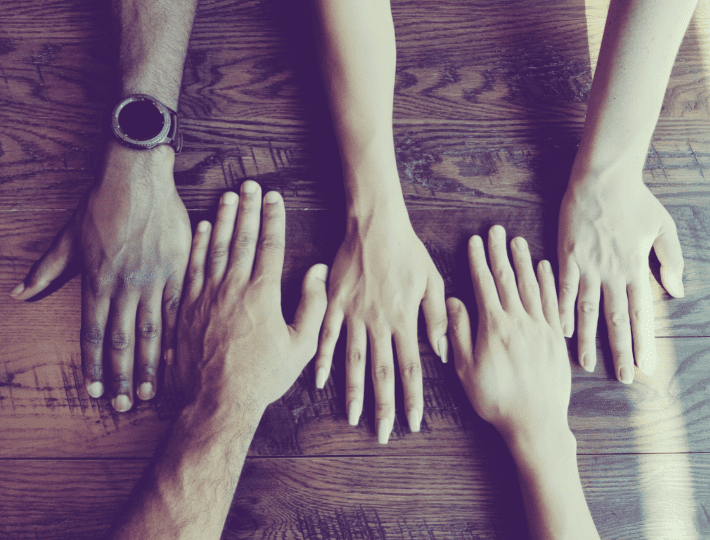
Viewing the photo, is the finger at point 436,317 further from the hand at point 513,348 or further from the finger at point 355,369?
the finger at point 355,369

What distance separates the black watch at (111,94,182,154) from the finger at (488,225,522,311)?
2.37 ft

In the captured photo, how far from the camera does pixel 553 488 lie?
860 mm

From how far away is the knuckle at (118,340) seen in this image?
0.90 metres

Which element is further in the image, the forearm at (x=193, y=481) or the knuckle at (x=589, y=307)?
the knuckle at (x=589, y=307)

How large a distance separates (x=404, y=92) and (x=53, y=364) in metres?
0.97

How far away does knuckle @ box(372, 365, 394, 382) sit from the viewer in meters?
0.91

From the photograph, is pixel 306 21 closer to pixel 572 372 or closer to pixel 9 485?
pixel 572 372

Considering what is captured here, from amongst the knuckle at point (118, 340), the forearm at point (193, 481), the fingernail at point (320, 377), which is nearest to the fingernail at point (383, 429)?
the fingernail at point (320, 377)

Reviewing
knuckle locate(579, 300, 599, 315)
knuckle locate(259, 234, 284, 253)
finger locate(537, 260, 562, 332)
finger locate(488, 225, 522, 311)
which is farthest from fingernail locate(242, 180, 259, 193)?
knuckle locate(579, 300, 599, 315)

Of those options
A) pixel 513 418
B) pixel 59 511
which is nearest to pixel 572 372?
pixel 513 418

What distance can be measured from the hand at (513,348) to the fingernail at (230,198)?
20.6 inches

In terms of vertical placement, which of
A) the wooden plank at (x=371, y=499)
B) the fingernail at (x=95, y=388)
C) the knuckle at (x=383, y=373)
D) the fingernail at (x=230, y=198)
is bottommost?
the wooden plank at (x=371, y=499)

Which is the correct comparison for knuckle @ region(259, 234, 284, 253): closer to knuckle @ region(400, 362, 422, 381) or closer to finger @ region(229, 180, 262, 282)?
finger @ region(229, 180, 262, 282)

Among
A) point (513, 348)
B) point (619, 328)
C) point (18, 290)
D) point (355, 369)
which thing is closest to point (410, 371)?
point (355, 369)
